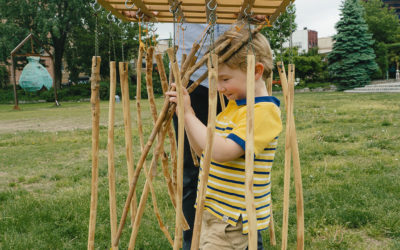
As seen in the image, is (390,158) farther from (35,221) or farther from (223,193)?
(35,221)

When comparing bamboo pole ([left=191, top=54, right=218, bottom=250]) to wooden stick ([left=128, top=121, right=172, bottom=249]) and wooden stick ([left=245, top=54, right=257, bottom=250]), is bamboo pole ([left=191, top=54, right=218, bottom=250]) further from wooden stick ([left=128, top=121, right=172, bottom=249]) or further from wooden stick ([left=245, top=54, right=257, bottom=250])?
wooden stick ([left=128, top=121, right=172, bottom=249])

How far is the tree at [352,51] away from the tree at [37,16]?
20372 millimetres

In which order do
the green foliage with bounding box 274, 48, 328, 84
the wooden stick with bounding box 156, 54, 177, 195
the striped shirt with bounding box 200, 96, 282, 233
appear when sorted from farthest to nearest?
the green foliage with bounding box 274, 48, 328, 84
the wooden stick with bounding box 156, 54, 177, 195
the striped shirt with bounding box 200, 96, 282, 233

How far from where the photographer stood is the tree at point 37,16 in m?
27.8

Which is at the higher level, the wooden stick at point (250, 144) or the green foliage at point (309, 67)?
the green foliage at point (309, 67)

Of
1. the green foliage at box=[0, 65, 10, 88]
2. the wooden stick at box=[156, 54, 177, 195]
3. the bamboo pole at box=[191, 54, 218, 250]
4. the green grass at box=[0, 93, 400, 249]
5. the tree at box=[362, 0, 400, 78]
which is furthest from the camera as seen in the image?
the tree at box=[362, 0, 400, 78]

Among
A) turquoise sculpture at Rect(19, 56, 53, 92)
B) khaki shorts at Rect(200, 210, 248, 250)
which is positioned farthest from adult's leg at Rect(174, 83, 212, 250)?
turquoise sculpture at Rect(19, 56, 53, 92)

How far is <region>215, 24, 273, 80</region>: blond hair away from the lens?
161 cm

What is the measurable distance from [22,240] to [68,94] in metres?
30.2

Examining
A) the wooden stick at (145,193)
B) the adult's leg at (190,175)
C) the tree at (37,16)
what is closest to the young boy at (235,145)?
the wooden stick at (145,193)

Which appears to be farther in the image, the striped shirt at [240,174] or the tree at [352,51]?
the tree at [352,51]

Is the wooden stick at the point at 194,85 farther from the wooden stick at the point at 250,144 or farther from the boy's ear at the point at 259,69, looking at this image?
the wooden stick at the point at 250,144

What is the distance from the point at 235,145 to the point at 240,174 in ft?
0.75

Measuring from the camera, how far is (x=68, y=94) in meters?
31.3
